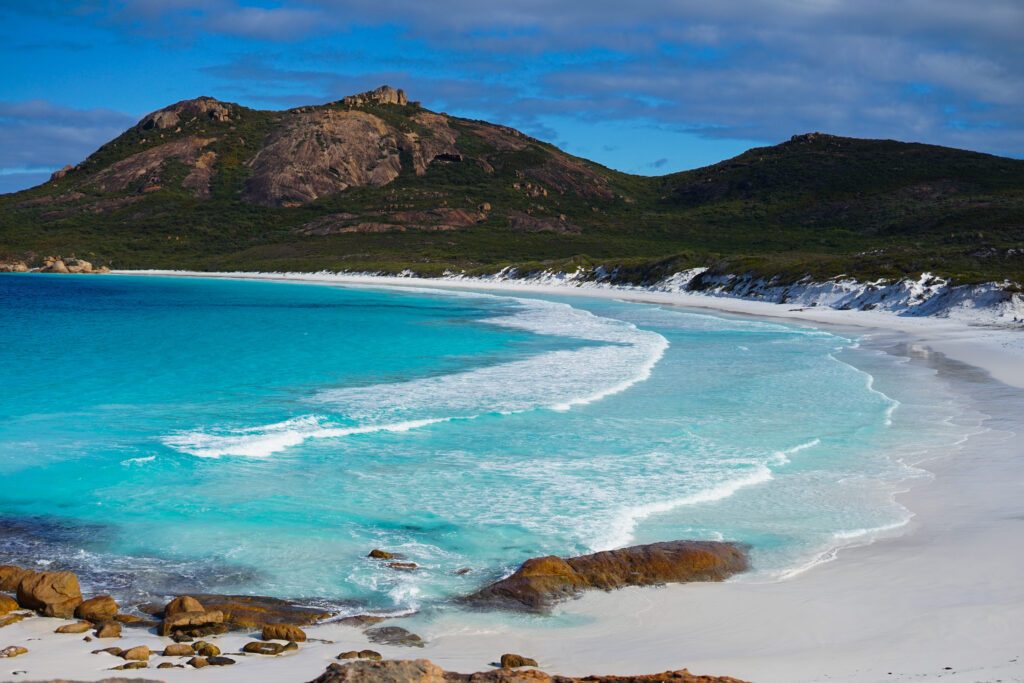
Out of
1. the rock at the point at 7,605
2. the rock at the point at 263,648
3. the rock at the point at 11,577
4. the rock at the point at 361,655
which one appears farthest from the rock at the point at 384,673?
the rock at the point at 11,577

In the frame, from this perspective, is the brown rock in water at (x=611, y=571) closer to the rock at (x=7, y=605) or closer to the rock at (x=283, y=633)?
the rock at (x=283, y=633)

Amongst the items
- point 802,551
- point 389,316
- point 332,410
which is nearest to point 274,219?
point 389,316

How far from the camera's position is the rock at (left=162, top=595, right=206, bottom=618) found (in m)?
7.80

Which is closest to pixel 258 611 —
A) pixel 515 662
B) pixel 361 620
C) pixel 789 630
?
pixel 361 620

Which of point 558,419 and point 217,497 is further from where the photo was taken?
point 558,419

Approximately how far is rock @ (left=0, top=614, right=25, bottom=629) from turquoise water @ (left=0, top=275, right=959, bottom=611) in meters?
1.01

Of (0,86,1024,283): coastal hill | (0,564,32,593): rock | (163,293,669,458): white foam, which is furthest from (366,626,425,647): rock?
(0,86,1024,283): coastal hill

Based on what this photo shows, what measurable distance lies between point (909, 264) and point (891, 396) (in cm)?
3487

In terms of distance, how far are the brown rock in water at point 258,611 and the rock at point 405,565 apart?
4.33 feet

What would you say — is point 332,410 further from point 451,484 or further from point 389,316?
point 389,316

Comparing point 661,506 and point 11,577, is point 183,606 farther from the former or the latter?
point 661,506

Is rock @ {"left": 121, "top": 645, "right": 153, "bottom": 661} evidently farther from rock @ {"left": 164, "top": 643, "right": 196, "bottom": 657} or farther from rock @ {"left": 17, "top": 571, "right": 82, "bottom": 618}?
rock @ {"left": 17, "top": 571, "right": 82, "bottom": 618}

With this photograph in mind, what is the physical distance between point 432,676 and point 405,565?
397 centimetres

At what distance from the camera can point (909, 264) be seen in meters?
51.4
